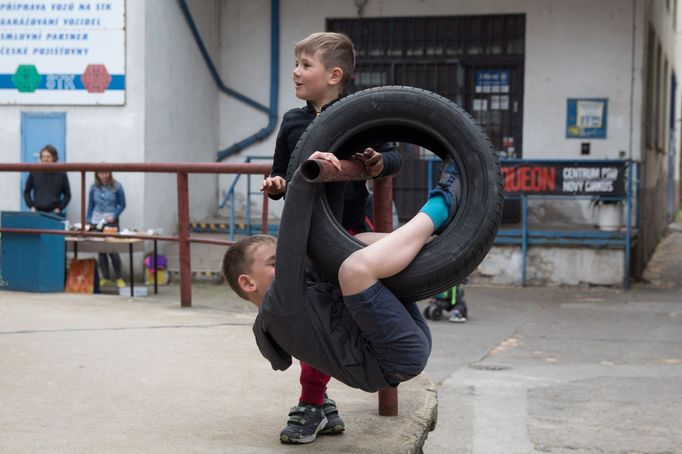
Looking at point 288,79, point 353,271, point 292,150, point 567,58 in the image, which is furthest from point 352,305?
point 288,79

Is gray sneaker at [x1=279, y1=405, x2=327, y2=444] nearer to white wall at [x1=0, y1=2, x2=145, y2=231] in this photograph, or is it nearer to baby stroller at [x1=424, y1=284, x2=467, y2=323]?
baby stroller at [x1=424, y1=284, x2=467, y2=323]

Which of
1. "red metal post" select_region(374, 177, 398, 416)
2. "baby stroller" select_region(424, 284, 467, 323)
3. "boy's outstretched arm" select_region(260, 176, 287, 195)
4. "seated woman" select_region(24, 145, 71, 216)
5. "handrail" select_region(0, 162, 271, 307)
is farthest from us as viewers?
"seated woman" select_region(24, 145, 71, 216)

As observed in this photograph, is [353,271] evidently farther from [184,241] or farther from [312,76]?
[184,241]

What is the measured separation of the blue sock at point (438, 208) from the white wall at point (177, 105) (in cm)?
1042

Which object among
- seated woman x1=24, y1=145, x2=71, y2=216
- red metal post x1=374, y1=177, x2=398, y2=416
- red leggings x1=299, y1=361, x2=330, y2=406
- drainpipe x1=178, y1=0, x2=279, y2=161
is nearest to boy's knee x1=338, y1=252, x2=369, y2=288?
red leggings x1=299, y1=361, x2=330, y2=406

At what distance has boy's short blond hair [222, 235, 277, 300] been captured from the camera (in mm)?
3684

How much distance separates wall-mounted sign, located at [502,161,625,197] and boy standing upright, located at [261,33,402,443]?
9543 millimetres

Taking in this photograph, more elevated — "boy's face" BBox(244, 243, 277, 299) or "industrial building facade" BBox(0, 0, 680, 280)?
"industrial building facade" BBox(0, 0, 680, 280)

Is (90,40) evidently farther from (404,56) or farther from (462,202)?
(462,202)

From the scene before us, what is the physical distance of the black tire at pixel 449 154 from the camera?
3.38m

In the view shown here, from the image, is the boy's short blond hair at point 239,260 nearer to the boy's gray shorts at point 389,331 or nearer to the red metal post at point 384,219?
the boy's gray shorts at point 389,331

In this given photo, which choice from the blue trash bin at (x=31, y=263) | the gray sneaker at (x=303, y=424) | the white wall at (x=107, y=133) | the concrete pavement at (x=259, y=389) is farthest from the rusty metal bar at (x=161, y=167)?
the white wall at (x=107, y=133)

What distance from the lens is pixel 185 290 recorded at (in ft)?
24.6

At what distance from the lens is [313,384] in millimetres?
3959
